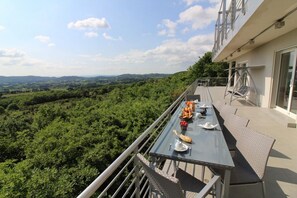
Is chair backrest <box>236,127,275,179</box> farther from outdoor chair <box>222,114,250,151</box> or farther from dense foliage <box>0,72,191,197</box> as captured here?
dense foliage <box>0,72,191,197</box>

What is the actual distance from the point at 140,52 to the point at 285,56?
16615 millimetres

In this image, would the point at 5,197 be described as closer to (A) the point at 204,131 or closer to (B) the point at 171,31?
(A) the point at 204,131

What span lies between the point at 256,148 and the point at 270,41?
5495mm

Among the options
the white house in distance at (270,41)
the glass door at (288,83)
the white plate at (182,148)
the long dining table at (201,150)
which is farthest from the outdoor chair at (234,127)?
the glass door at (288,83)

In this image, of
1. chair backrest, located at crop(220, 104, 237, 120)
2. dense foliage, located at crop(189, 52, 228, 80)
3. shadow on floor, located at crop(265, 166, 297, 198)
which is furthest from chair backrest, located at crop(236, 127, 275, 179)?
dense foliage, located at crop(189, 52, 228, 80)

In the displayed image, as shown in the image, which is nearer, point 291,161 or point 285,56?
point 291,161

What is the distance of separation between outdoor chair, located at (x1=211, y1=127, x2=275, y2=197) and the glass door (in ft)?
12.2

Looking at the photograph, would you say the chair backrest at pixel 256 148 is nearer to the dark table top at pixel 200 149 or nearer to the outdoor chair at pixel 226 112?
the dark table top at pixel 200 149

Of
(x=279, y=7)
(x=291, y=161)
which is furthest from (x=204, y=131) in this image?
(x=279, y=7)

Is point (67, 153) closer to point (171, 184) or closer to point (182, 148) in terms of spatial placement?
point (182, 148)

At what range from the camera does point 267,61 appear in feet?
19.5

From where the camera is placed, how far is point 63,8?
6863 mm

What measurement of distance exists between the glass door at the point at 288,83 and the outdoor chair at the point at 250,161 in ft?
12.2

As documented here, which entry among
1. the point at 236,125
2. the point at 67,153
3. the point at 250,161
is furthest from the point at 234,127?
the point at 67,153
